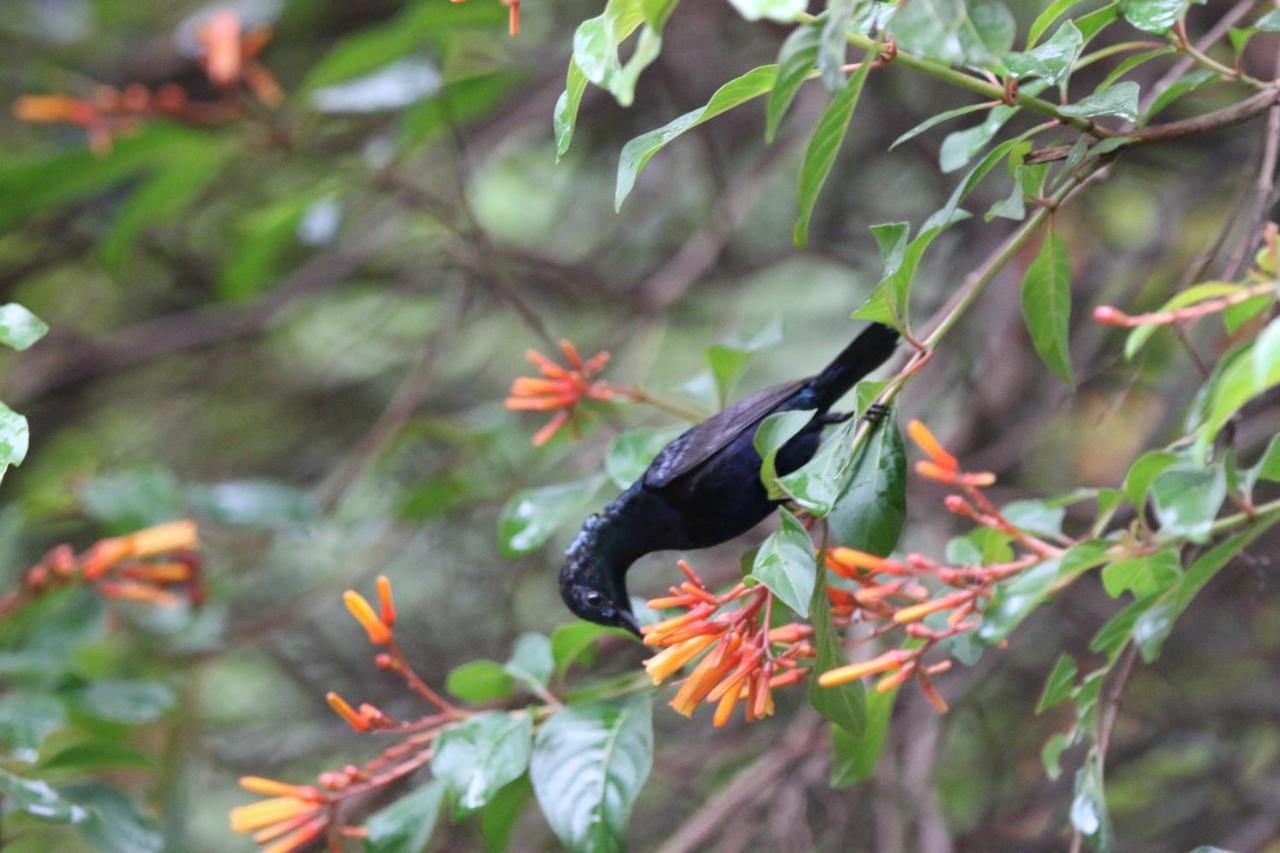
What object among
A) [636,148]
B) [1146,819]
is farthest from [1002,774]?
[636,148]

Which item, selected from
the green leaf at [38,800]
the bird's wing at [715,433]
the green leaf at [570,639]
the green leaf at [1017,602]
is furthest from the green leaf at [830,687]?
the green leaf at [38,800]

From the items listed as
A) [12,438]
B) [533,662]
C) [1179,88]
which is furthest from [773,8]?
[533,662]

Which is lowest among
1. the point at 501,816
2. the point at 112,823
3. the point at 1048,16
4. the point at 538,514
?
the point at 112,823

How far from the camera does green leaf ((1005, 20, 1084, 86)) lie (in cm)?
106

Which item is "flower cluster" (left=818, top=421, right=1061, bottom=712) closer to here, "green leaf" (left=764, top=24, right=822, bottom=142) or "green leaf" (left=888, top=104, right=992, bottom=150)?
"green leaf" (left=888, top=104, right=992, bottom=150)

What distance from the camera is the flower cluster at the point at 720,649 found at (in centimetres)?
109

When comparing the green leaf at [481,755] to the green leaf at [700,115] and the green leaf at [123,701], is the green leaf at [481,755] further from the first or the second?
the green leaf at [123,701]

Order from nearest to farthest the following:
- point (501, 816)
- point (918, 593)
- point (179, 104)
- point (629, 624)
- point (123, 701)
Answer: point (918, 593) → point (629, 624) → point (501, 816) → point (123, 701) → point (179, 104)

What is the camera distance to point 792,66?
0.91 m

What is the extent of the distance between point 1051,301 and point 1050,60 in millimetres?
282

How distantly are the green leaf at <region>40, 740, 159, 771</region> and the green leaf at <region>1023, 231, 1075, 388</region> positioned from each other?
1290 millimetres

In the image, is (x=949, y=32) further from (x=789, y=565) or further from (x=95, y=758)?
(x=95, y=758)

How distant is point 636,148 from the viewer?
110 centimetres

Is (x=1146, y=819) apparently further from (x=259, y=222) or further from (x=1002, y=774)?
(x=259, y=222)
